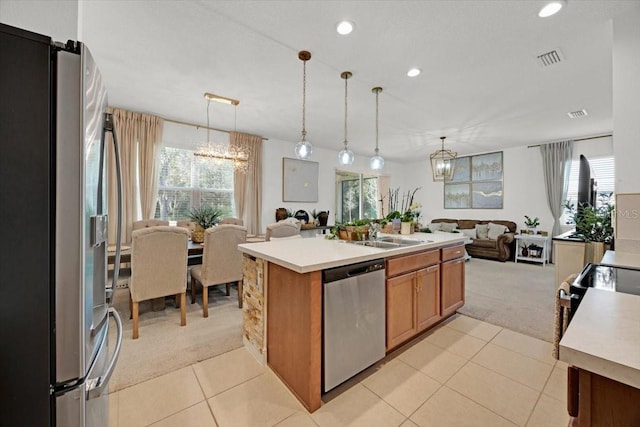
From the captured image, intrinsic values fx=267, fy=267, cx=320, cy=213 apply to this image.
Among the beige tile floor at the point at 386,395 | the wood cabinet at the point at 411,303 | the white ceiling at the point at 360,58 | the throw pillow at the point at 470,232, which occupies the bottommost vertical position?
the beige tile floor at the point at 386,395

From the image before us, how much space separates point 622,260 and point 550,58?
2026 mm

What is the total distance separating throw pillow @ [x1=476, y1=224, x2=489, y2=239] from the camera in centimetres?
643

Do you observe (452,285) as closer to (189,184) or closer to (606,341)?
(606,341)

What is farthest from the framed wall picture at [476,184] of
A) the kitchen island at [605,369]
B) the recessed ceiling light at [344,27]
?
the kitchen island at [605,369]

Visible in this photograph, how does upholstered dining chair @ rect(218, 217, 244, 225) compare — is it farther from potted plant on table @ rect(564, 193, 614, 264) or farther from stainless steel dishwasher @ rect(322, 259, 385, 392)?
potted plant on table @ rect(564, 193, 614, 264)

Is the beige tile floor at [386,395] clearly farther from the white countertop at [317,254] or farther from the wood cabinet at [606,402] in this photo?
the wood cabinet at [606,402]

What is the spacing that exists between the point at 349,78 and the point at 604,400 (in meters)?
3.14

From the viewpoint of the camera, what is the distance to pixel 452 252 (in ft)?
9.24

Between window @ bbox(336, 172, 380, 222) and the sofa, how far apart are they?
224 cm

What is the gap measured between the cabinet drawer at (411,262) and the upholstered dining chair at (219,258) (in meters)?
1.82

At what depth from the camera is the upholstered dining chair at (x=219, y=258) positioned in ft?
9.54

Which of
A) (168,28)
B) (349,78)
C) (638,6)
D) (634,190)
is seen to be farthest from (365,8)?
(634,190)

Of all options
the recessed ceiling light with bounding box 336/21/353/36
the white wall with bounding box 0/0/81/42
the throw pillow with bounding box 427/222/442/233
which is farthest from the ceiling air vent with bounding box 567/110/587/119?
the white wall with bounding box 0/0/81/42

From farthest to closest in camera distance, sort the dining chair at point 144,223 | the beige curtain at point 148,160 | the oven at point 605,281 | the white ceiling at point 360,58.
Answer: the beige curtain at point 148,160 < the dining chair at point 144,223 < the white ceiling at point 360,58 < the oven at point 605,281
